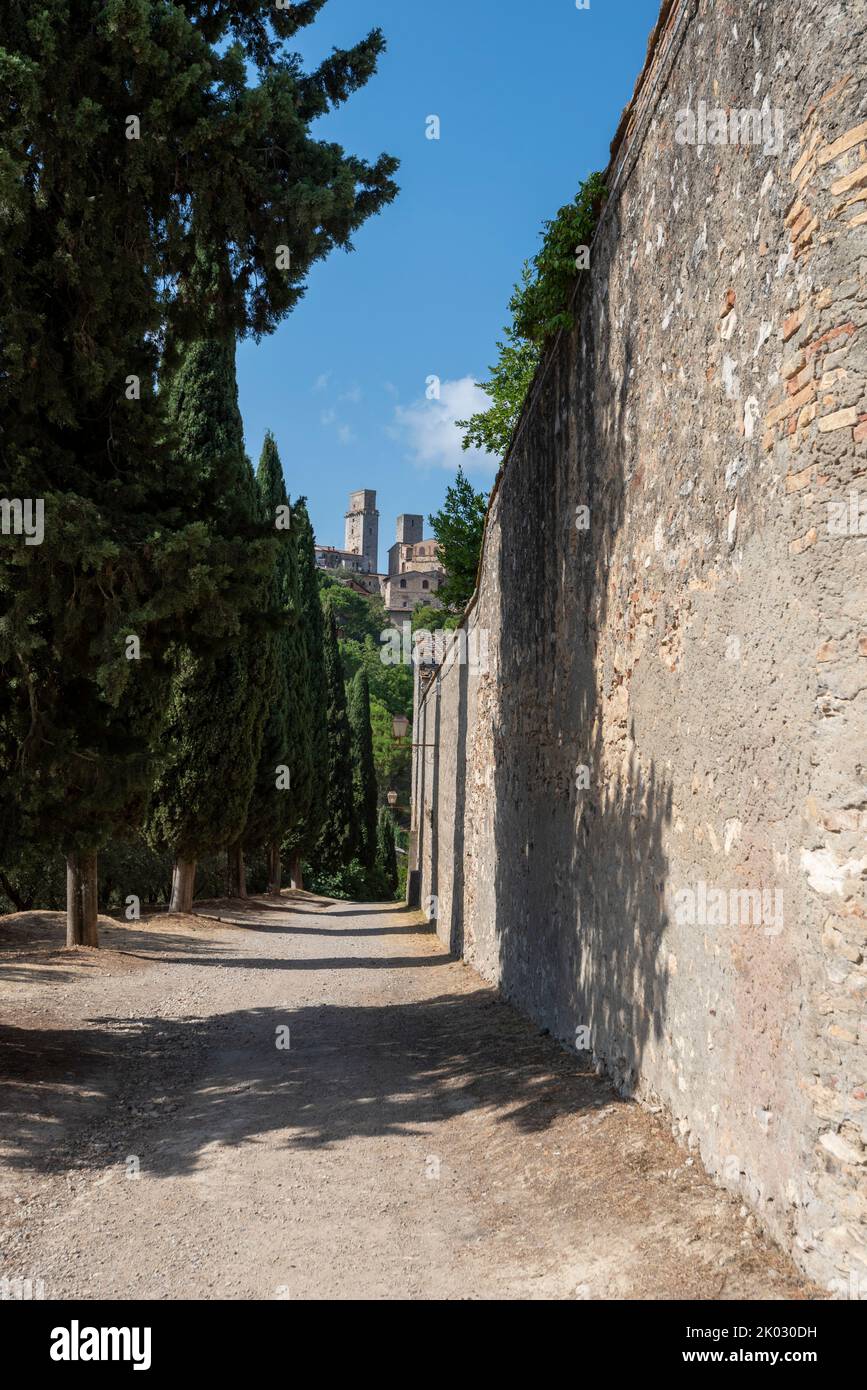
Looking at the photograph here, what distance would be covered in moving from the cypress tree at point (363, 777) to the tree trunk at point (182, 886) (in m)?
18.3

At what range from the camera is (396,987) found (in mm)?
11297

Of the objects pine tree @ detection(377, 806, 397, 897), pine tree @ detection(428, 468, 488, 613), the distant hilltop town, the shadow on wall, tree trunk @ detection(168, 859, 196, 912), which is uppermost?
the distant hilltop town

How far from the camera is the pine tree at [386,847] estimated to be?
140 ft

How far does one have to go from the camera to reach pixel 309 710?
26.6m

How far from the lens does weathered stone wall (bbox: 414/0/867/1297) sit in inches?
125

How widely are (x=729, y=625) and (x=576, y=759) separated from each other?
2960 millimetres

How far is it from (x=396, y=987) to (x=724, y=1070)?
25.2 ft

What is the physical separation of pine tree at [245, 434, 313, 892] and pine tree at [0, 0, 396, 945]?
12878mm

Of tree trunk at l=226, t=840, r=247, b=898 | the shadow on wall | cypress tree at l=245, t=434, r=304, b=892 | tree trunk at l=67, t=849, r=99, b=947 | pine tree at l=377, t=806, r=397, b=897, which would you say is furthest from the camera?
pine tree at l=377, t=806, r=397, b=897

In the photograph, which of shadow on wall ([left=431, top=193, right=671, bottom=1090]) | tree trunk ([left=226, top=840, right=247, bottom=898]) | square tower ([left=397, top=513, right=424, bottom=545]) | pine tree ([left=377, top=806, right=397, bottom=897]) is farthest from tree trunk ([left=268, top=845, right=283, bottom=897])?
square tower ([left=397, top=513, right=424, bottom=545])

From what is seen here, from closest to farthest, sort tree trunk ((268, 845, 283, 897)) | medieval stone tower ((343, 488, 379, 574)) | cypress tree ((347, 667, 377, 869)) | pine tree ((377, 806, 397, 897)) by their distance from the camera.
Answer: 1. tree trunk ((268, 845, 283, 897))
2. cypress tree ((347, 667, 377, 869))
3. pine tree ((377, 806, 397, 897))
4. medieval stone tower ((343, 488, 379, 574))

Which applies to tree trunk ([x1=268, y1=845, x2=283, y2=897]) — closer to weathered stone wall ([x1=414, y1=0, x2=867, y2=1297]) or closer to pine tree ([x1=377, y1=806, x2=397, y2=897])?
pine tree ([x1=377, y1=806, x2=397, y2=897])

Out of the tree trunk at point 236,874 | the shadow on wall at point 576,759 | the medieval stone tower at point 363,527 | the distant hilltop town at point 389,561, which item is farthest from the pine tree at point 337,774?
the medieval stone tower at point 363,527

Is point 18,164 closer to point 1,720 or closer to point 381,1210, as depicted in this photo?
point 1,720
